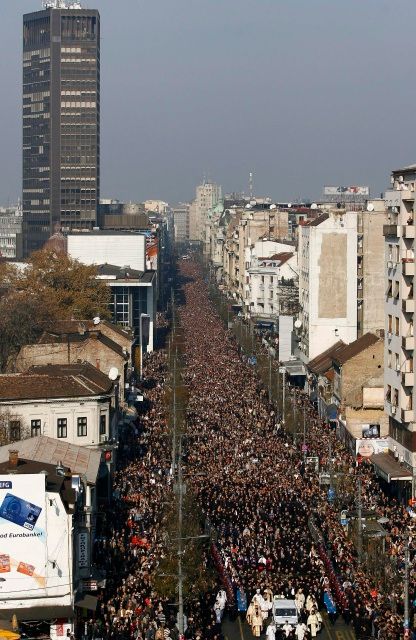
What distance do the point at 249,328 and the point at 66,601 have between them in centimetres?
10446

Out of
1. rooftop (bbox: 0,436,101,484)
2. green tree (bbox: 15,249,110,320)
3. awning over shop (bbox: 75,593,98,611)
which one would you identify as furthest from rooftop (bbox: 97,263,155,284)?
awning over shop (bbox: 75,593,98,611)

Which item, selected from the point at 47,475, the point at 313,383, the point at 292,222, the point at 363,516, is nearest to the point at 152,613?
the point at 47,475

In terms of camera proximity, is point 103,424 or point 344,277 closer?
point 103,424

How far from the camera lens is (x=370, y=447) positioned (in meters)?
68.6

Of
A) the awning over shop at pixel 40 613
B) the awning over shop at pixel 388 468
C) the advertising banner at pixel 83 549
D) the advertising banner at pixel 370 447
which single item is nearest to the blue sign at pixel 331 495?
the awning over shop at pixel 388 468

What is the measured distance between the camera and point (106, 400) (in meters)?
65.8

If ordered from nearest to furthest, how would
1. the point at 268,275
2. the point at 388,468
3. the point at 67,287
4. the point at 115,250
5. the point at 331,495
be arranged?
the point at 331,495
the point at 388,468
the point at 67,287
the point at 115,250
the point at 268,275

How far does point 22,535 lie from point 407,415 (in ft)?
79.4

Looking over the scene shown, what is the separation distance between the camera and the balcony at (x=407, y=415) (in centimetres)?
6085

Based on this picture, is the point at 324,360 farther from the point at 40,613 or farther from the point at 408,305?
the point at 40,613

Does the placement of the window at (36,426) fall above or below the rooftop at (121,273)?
below

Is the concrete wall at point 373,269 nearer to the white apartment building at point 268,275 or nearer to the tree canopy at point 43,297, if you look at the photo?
the tree canopy at point 43,297

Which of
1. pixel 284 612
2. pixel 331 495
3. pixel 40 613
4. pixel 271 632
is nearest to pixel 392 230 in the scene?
pixel 331 495

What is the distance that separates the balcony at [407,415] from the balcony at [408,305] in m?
4.24
